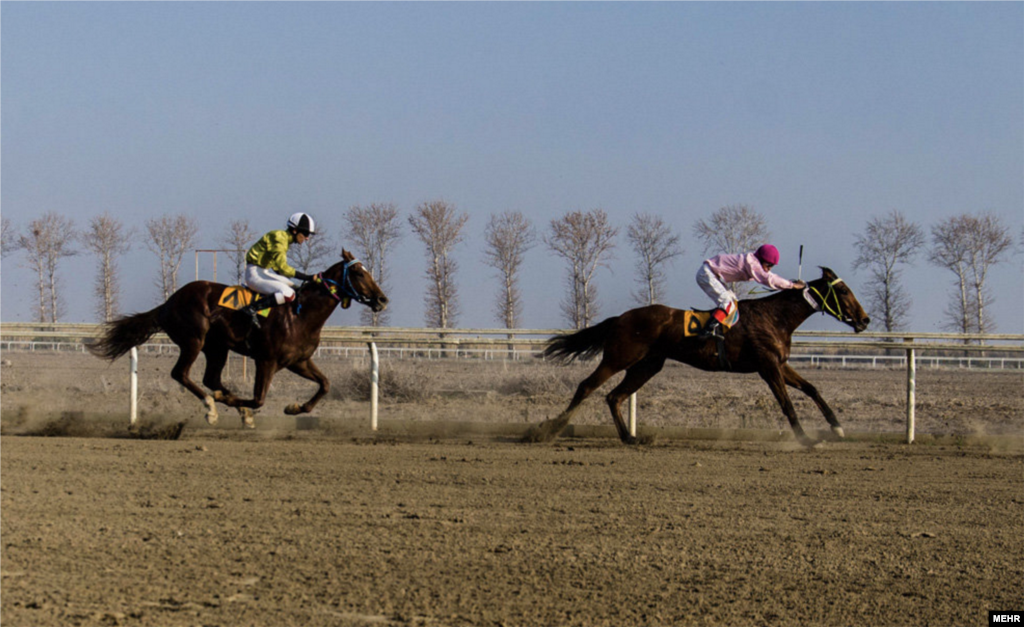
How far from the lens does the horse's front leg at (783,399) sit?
9844mm

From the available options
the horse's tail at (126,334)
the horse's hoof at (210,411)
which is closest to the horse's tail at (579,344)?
the horse's hoof at (210,411)

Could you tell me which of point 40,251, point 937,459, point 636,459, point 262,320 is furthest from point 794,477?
point 40,251

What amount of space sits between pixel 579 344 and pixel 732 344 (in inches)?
65.8

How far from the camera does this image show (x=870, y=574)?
4504 mm

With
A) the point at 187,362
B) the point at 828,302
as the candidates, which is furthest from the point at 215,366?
the point at 828,302

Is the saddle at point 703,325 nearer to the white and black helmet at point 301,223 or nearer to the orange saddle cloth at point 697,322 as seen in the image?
the orange saddle cloth at point 697,322

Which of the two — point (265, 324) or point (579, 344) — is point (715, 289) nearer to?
point (579, 344)

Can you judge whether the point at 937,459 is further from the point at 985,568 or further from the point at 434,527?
the point at 434,527

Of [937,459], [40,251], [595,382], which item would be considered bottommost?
[937,459]

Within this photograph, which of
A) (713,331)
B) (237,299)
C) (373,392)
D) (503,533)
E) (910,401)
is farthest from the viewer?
(373,392)

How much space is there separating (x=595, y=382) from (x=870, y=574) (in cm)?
573

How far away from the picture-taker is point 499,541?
5117mm

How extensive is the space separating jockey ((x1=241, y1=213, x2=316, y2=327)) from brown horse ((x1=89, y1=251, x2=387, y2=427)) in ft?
0.40

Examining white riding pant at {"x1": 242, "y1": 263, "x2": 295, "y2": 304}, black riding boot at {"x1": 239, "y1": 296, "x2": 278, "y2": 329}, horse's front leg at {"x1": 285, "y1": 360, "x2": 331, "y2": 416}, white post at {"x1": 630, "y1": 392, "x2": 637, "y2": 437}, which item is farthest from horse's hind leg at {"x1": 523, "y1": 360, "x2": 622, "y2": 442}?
black riding boot at {"x1": 239, "y1": 296, "x2": 278, "y2": 329}
